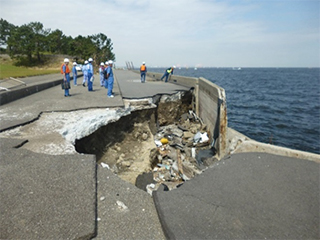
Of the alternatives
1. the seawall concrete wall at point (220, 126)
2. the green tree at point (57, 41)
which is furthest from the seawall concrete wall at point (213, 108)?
the green tree at point (57, 41)

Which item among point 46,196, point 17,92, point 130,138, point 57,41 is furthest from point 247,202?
point 57,41

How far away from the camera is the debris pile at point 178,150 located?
23.0 feet

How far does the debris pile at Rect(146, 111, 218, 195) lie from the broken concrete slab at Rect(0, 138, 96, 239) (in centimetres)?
212

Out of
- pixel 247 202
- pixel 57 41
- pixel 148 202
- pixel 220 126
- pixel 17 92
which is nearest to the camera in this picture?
pixel 148 202

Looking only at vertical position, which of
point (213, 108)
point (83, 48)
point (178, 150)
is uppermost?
point (83, 48)

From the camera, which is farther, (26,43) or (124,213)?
(26,43)

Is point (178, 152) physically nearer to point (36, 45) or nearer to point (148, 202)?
point (148, 202)

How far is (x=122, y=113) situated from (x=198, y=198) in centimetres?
556

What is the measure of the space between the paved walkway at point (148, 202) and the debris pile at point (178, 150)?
1721mm

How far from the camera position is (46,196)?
3299 millimetres

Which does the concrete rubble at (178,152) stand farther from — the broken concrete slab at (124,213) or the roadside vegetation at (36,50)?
the roadside vegetation at (36,50)

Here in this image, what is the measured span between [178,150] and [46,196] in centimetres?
630

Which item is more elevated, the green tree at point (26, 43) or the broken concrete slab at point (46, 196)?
the green tree at point (26, 43)

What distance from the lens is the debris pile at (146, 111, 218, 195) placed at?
7008mm
